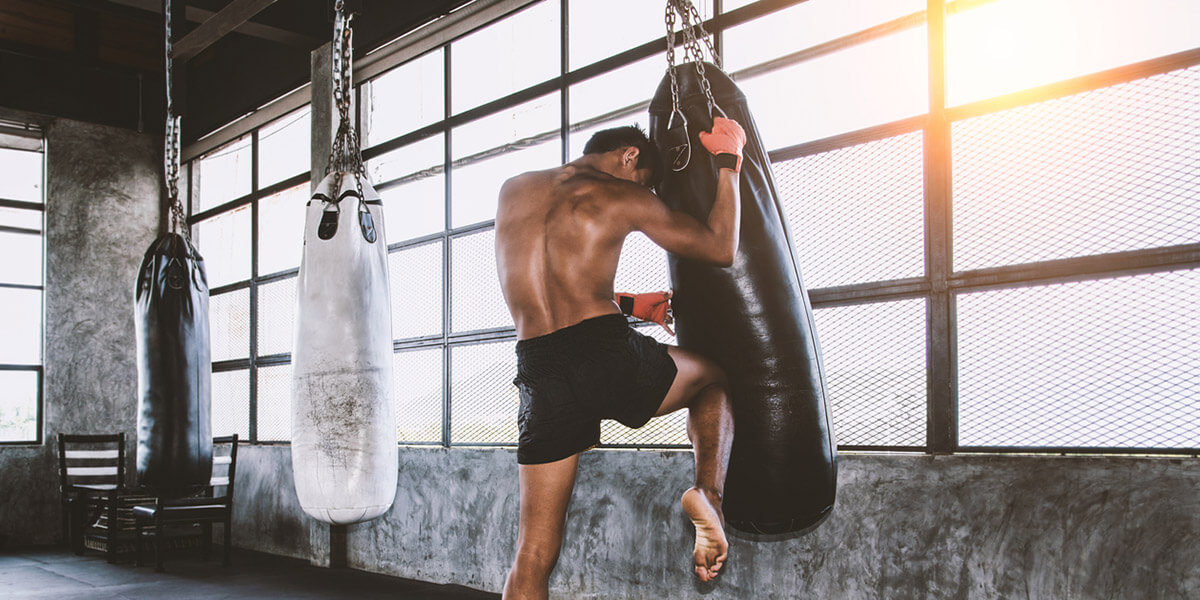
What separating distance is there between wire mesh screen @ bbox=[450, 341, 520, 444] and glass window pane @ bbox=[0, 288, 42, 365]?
459 centimetres

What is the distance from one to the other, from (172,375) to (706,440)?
348 centimetres

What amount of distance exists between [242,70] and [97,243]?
6.88 feet

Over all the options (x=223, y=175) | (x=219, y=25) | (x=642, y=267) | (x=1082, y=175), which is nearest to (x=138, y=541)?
(x=223, y=175)

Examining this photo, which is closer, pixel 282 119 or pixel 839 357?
pixel 839 357

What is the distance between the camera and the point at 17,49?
762 cm

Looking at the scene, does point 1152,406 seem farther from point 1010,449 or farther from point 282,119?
point 282,119

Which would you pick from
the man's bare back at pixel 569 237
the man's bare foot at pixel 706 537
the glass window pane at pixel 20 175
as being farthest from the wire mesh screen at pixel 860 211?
the glass window pane at pixel 20 175

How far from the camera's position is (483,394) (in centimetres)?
517

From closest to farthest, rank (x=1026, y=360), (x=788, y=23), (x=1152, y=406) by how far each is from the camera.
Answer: (x=1152, y=406)
(x=1026, y=360)
(x=788, y=23)

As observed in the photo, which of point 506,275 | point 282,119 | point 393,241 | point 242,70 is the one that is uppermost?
point 242,70

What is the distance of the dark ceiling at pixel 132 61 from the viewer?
22.2ft

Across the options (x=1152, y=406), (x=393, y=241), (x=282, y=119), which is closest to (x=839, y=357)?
(x=1152, y=406)

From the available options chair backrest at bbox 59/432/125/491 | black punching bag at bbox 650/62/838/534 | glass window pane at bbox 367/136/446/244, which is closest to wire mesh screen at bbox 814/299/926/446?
black punching bag at bbox 650/62/838/534

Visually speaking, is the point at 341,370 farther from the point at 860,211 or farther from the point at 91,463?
the point at 91,463
